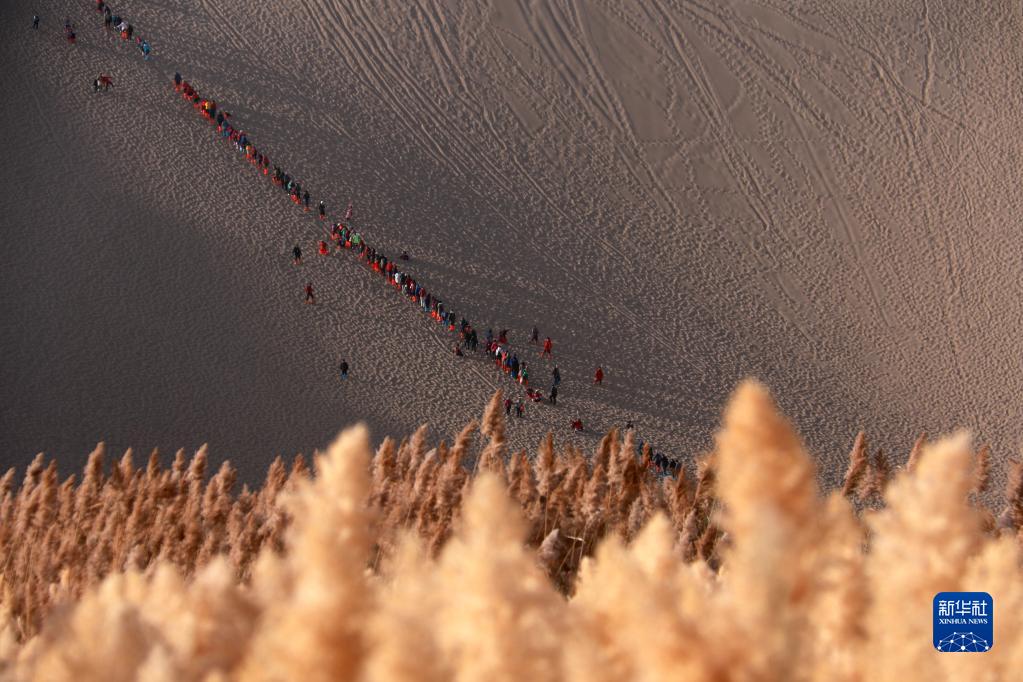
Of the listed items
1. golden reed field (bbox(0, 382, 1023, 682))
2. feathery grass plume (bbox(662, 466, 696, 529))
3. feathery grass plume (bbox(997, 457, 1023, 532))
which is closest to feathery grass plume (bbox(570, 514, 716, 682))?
golden reed field (bbox(0, 382, 1023, 682))

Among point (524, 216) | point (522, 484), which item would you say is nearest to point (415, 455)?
point (522, 484)

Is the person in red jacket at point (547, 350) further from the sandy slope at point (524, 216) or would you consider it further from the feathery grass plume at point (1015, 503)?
the feathery grass plume at point (1015, 503)

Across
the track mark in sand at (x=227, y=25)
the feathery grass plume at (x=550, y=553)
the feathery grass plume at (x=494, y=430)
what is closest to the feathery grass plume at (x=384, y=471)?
the feathery grass plume at (x=494, y=430)

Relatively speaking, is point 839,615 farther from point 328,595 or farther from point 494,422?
point 494,422

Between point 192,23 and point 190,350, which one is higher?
point 192,23

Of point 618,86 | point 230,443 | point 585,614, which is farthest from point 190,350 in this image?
point 585,614

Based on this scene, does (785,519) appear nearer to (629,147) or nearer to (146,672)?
(146,672)
